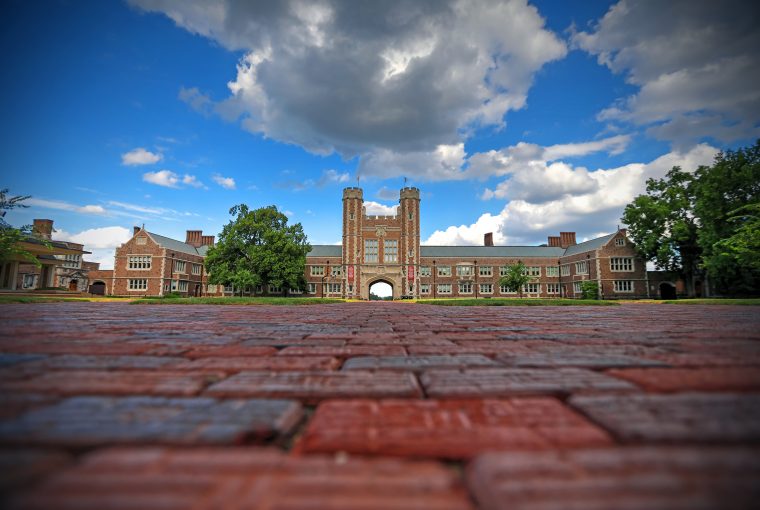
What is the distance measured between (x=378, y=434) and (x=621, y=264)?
44.2 metres

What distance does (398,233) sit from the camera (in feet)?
147

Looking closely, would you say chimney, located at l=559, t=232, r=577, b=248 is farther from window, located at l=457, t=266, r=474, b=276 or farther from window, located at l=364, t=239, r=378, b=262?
window, located at l=364, t=239, r=378, b=262

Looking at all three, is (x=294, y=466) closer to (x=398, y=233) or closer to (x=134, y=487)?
(x=134, y=487)

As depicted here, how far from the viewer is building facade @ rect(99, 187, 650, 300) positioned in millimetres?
38531

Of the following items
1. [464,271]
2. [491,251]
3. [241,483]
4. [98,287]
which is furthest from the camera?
[491,251]

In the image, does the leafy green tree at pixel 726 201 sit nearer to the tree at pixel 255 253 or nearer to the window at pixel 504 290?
the window at pixel 504 290

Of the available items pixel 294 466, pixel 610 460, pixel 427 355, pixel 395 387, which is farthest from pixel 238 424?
pixel 427 355

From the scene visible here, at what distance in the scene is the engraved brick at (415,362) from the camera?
1708 millimetres

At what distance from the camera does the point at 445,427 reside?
3.01ft

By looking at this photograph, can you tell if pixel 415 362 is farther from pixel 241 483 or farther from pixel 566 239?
pixel 566 239

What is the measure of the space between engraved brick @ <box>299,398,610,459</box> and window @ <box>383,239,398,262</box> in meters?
43.2

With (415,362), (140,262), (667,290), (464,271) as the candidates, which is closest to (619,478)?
(415,362)

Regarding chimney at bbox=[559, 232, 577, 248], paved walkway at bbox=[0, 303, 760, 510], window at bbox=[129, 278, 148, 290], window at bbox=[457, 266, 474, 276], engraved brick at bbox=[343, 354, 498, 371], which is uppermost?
chimney at bbox=[559, 232, 577, 248]

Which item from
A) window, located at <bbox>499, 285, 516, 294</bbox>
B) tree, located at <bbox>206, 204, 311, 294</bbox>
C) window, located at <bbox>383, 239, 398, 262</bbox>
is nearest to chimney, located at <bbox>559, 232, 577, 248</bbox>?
window, located at <bbox>499, 285, 516, 294</bbox>
